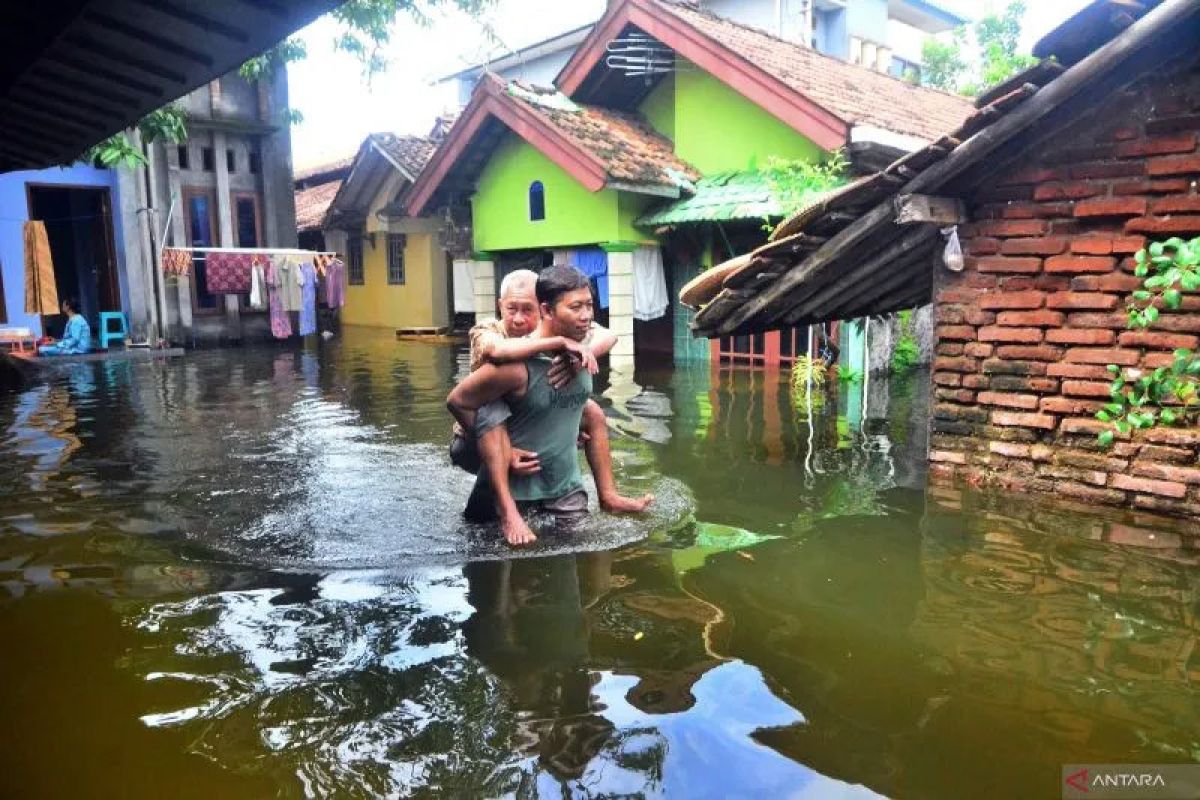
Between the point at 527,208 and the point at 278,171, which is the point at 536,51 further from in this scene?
the point at 527,208

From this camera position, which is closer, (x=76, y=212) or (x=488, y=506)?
(x=488, y=506)

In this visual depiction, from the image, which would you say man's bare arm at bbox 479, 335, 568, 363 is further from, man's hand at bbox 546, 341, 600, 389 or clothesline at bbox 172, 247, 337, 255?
clothesline at bbox 172, 247, 337, 255

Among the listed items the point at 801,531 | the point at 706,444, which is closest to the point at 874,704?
the point at 801,531

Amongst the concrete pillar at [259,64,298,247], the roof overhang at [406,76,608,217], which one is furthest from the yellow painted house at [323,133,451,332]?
the roof overhang at [406,76,608,217]

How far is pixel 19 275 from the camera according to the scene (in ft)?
56.7

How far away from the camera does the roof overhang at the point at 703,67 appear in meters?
12.4

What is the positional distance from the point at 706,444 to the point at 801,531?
2.93 m

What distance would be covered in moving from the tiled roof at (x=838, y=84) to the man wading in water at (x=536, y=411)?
8.39 m

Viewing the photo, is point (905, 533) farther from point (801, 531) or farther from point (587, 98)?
point (587, 98)

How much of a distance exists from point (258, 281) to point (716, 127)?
34.1ft

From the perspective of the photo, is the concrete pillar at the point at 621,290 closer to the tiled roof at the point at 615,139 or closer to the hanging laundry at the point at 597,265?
the hanging laundry at the point at 597,265

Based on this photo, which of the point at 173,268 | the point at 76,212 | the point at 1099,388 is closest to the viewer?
the point at 1099,388

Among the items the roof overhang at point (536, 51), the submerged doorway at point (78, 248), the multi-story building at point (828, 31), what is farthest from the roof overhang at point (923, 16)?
the submerged doorway at point (78, 248)

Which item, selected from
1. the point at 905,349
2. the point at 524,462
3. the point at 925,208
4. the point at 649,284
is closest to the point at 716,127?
the point at 649,284
